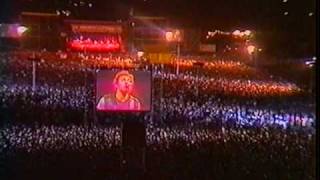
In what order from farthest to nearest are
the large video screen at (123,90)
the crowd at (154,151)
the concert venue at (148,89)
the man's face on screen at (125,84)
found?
the man's face on screen at (125,84), the large video screen at (123,90), the crowd at (154,151), the concert venue at (148,89)

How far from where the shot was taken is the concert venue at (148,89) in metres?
1.83

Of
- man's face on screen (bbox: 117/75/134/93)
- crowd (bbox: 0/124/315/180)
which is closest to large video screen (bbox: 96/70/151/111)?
man's face on screen (bbox: 117/75/134/93)

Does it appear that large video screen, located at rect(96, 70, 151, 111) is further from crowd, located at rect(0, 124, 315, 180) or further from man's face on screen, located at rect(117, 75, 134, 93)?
crowd, located at rect(0, 124, 315, 180)

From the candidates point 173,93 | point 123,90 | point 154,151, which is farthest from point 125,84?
point 173,93

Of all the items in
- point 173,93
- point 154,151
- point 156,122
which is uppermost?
point 173,93

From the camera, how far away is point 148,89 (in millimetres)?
2746

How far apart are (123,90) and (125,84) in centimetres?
16

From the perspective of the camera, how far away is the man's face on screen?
8.76 feet

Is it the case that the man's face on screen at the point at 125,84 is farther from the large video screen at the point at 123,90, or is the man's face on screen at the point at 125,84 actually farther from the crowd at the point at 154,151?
the crowd at the point at 154,151

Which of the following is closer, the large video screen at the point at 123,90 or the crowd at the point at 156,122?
the crowd at the point at 156,122

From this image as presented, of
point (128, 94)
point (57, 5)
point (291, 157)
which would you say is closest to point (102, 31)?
point (57, 5)

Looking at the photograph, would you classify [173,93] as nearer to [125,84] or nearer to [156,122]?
[156,122]

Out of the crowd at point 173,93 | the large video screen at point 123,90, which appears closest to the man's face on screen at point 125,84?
the large video screen at point 123,90

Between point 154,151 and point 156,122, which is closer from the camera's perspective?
point 154,151
